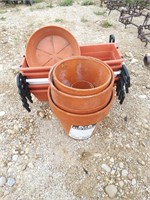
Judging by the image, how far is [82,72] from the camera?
7.60 feet

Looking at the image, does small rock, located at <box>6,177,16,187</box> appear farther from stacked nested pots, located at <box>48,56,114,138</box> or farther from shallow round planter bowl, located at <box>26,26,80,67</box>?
shallow round planter bowl, located at <box>26,26,80,67</box>

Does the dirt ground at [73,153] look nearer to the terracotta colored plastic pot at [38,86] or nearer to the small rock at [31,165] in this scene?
the small rock at [31,165]

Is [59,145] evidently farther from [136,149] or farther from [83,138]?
[136,149]

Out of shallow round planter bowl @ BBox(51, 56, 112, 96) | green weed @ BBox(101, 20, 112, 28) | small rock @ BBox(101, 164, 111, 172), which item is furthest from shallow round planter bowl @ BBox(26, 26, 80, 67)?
green weed @ BBox(101, 20, 112, 28)

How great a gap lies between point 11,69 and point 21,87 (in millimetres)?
1390

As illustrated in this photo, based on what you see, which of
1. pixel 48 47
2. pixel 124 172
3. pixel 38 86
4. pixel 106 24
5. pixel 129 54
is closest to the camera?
pixel 124 172

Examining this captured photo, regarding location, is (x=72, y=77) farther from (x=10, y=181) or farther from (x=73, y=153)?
(x=10, y=181)

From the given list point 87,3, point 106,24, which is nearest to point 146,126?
point 106,24

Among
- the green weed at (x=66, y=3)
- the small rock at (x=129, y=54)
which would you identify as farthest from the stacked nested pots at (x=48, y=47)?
the green weed at (x=66, y=3)

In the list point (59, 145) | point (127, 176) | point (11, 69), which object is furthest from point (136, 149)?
point (11, 69)

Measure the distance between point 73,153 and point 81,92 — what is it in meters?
0.79

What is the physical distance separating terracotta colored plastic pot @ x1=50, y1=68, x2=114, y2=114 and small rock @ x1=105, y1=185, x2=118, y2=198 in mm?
703

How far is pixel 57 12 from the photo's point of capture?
543 cm

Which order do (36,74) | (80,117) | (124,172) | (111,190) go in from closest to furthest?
(80,117) < (111,190) < (124,172) < (36,74)
